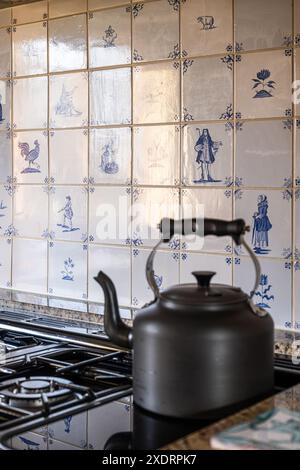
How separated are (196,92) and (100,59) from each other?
0.92 ft

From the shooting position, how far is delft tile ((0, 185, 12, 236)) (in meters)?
1.93

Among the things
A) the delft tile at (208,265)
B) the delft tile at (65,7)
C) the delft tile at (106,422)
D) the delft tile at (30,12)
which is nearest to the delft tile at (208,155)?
the delft tile at (208,265)

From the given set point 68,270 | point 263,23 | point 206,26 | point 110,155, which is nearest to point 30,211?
point 68,270

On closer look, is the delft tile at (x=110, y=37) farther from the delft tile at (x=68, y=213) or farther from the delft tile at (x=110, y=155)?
the delft tile at (x=68, y=213)

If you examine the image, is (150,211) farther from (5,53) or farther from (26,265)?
(5,53)

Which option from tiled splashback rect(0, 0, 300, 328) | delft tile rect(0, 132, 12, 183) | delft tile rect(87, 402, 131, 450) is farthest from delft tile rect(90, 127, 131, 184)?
delft tile rect(87, 402, 131, 450)

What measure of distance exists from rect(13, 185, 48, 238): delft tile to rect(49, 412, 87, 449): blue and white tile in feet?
3.09

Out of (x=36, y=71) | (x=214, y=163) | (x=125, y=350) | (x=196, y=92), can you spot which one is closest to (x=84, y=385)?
(x=125, y=350)

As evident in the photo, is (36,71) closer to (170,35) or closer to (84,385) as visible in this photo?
(170,35)

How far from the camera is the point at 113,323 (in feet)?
3.43

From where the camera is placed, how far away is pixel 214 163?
1556 mm

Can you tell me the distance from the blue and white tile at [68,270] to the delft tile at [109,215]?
0.23 feet

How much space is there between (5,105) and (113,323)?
104 cm

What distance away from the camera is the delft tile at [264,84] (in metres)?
1.45
